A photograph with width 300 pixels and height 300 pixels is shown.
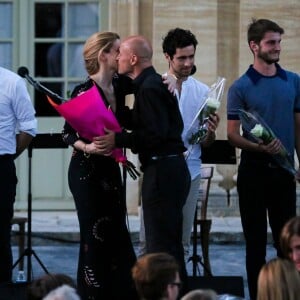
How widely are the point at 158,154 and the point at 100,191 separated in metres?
0.58

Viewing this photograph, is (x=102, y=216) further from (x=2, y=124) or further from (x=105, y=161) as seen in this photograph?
(x=2, y=124)

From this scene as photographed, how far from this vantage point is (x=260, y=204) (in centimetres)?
852

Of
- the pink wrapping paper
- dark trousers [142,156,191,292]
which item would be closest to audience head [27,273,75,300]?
dark trousers [142,156,191,292]

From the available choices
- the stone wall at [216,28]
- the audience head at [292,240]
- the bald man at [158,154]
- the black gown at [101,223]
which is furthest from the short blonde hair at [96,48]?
the stone wall at [216,28]

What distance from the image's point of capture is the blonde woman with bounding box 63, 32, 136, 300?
7.96m

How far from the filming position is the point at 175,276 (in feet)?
19.6

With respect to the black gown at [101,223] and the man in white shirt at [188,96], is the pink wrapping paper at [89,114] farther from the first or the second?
the man in white shirt at [188,96]

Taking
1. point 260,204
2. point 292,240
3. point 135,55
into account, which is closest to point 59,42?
point 260,204

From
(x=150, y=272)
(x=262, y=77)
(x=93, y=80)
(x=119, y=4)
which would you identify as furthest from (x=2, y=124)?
(x=119, y=4)

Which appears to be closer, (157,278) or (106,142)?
(157,278)

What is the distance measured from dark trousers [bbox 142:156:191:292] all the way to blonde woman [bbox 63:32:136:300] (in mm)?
416

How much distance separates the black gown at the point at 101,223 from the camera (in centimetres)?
796

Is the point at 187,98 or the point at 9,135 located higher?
the point at 187,98

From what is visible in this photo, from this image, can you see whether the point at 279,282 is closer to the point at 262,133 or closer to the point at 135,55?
the point at 135,55
